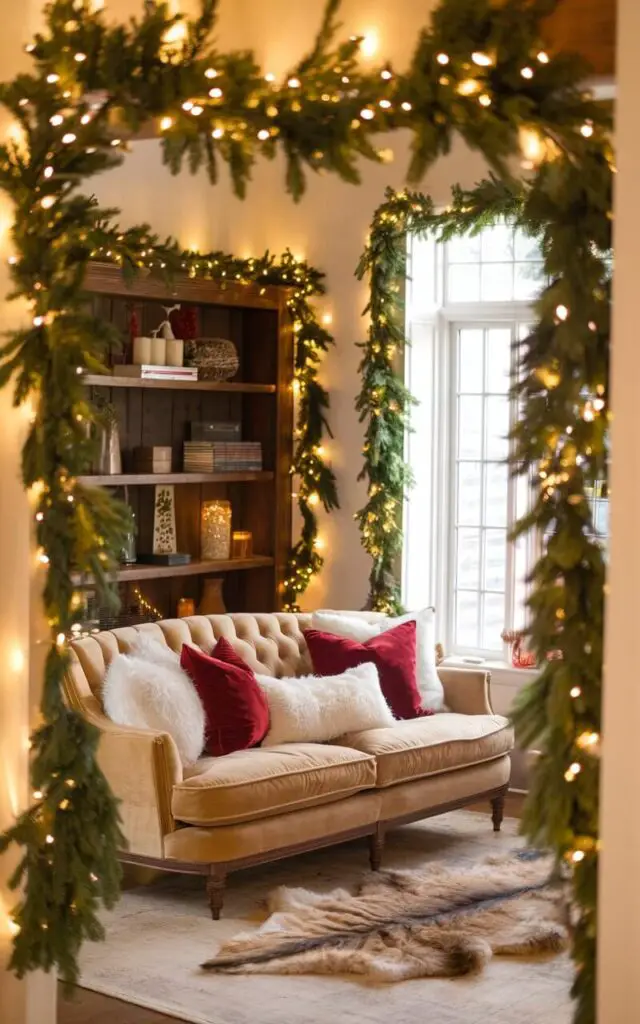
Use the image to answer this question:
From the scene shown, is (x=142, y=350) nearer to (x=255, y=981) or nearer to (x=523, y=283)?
(x=523, y=283)

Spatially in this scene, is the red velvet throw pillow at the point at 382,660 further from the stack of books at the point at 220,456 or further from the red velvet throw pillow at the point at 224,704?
the stack of books at the point at 220,456

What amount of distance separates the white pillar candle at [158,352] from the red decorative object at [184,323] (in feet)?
0.75

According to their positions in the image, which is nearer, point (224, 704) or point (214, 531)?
point (224, 704)

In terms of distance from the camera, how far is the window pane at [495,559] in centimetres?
793

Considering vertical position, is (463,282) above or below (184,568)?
above

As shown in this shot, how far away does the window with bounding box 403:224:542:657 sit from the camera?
7.93 m

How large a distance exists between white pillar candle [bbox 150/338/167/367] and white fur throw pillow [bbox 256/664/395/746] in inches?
85.1

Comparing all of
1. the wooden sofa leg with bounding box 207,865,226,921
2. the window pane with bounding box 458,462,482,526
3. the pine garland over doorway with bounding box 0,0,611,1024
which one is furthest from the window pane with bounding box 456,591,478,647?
the pine garland over doorway with bounding box 0,0,611,1024

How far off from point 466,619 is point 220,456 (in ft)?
5.30

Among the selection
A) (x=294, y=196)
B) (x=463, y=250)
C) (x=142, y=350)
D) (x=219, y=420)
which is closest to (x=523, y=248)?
(x=463, y=250)

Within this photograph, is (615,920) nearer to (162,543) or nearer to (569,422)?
(569,422)

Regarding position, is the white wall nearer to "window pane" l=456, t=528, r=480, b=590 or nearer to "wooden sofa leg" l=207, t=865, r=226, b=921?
"window pane" l=456, t=528, r=480, b=590

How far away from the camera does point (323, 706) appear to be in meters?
6.05

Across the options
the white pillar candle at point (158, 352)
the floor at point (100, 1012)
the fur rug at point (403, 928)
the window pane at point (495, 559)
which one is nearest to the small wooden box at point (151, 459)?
the white pillar candle at point (158, 352)
